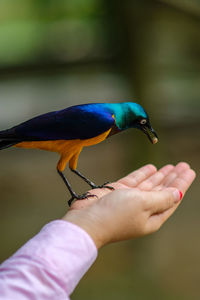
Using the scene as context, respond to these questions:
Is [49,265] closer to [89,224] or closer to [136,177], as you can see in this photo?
[89,224]

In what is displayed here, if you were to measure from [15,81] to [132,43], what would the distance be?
436mm

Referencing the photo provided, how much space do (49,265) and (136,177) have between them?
19.4 inches

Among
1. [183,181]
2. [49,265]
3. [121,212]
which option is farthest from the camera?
[183,181]

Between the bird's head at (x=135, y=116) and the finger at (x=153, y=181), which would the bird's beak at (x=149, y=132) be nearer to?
the bird's head at (x=135, y=116)

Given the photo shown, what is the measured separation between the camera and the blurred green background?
4.24 ft

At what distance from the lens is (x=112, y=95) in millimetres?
2037

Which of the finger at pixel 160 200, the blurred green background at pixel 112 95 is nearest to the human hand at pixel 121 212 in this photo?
Answer: the finger at pixel 160 200

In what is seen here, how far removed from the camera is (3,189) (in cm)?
246

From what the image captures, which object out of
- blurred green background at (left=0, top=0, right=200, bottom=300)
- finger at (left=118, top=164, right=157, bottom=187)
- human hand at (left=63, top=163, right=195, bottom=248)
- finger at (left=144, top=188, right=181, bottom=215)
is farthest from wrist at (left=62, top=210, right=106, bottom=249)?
blurred green background at (left=0, top=0, right=200, bottom=300)

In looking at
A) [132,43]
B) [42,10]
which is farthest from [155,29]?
[42,10]

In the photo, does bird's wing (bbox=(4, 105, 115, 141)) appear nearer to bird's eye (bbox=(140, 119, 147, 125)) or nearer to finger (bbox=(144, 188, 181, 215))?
bird's eye (bbox=(140, 119, 147, 125))

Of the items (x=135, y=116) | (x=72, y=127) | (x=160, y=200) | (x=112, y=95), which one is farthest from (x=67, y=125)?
(x=112, y=95)

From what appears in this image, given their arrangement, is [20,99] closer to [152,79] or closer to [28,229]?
[152,79]

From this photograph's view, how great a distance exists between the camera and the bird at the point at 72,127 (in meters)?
0.60
